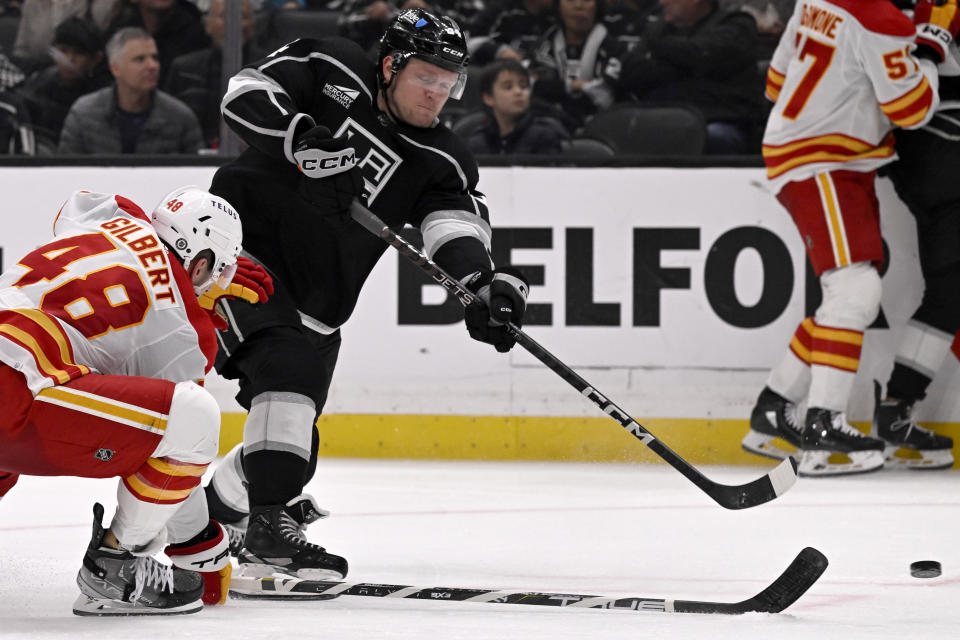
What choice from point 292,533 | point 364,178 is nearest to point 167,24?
point 364,178

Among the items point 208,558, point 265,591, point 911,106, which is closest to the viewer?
point 208,558

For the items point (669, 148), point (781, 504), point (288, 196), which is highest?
point (669, 148)

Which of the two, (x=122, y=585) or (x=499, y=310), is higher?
(x=499, y=310)

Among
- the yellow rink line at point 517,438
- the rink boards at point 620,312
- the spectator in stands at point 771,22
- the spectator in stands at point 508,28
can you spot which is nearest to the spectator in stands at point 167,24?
the rink boards at point 620,312

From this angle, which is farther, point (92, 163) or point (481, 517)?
point (92, 163)

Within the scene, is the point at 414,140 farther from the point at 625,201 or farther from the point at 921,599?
the point at 625,201

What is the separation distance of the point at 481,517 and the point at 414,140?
1081 mm

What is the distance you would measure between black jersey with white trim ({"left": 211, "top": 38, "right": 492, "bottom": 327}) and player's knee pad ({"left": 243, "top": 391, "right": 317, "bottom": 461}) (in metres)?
0.37

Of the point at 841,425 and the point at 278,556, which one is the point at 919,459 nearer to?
the point at 841,425

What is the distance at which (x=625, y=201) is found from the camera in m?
4.89

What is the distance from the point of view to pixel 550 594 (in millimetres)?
2510

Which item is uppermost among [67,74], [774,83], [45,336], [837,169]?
[67,74]

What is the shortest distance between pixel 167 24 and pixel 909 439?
297cm

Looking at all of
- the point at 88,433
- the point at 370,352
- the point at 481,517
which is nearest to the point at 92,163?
the point at 370,352
